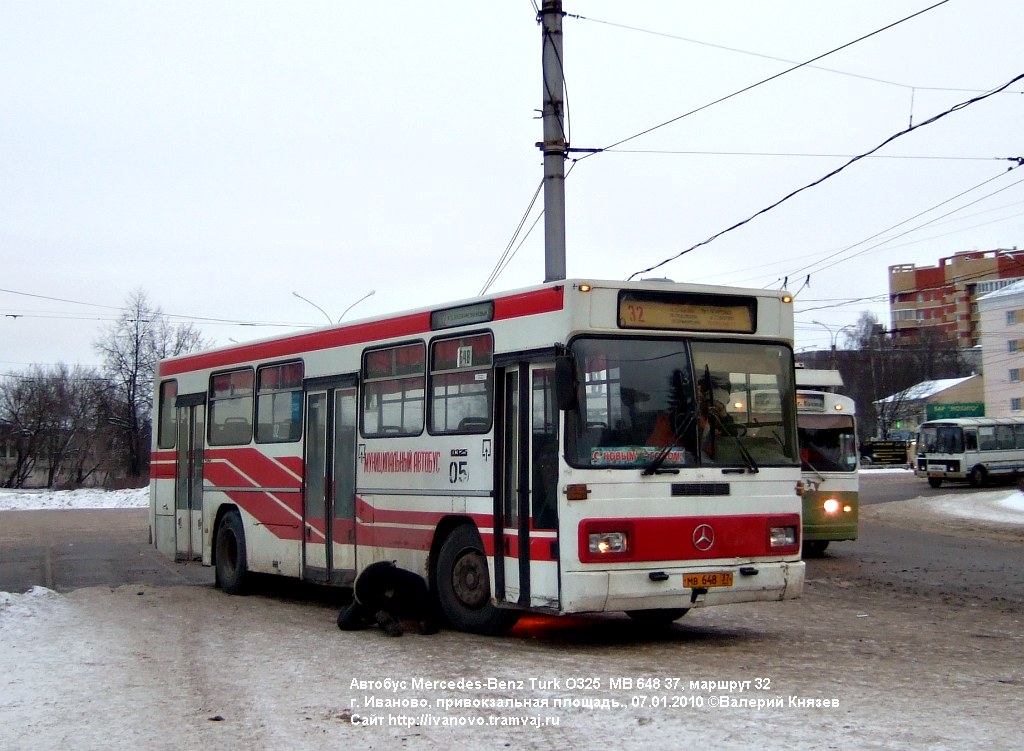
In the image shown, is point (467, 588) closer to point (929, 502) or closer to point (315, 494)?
point (315, 494)

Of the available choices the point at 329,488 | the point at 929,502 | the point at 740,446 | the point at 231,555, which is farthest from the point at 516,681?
the point at 929,502

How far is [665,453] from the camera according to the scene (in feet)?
32.4

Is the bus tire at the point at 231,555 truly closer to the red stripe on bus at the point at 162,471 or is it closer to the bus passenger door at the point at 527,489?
the red stripe on bus at the point at 162,471

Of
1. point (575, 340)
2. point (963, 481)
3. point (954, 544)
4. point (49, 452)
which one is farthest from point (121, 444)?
point (575, 340)

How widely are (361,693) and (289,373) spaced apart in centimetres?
689

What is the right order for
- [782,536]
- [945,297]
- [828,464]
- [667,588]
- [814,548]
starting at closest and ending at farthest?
[667,588], [782,536], [828,464], [814,548], [945,297]

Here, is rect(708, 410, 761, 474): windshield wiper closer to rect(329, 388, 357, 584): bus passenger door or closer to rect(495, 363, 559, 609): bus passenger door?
rect(495, 363, 559, 609): bus passenger door

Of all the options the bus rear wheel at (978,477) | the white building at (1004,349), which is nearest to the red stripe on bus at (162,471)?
the bus rear wheel at (978,477)

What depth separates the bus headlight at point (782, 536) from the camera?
10.3 meters

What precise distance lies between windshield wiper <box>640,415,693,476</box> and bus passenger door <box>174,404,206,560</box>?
844 centimetres

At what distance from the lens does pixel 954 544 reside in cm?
2359

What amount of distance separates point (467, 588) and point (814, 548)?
12.2m

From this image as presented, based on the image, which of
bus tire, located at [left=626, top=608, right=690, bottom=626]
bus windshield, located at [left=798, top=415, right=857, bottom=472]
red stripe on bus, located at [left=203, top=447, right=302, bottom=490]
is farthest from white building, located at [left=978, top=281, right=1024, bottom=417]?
bus tire, located at [left=626, top=608, right=690, bottom=626]

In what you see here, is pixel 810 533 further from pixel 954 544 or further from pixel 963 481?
pixel 963 481
